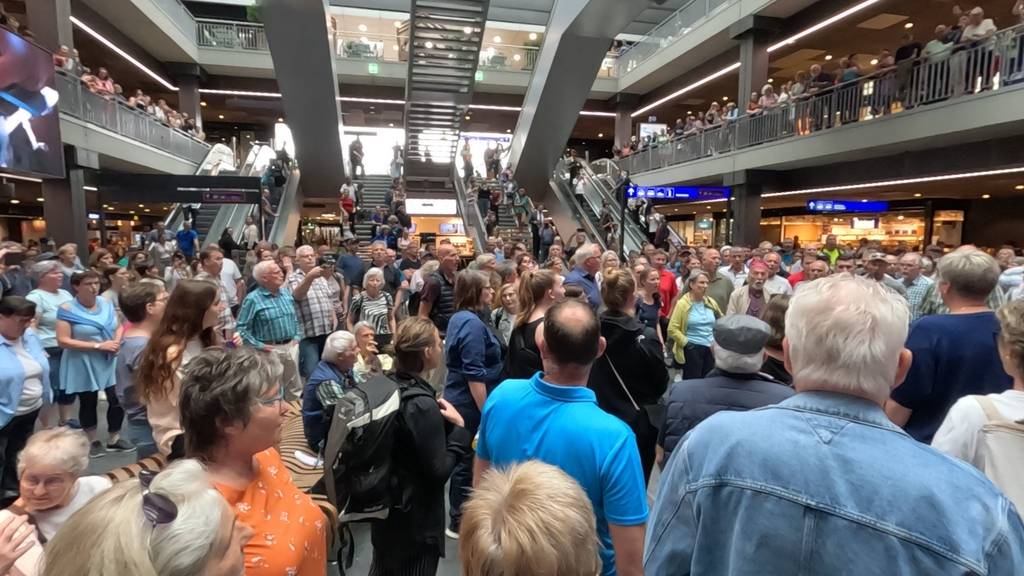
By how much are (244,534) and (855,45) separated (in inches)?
873

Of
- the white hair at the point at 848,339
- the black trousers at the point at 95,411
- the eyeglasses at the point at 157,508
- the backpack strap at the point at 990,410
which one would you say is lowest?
the black trousers at the point at 95,411

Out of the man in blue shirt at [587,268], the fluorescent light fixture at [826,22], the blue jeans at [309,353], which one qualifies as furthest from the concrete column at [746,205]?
the blue jeans at [309,353]

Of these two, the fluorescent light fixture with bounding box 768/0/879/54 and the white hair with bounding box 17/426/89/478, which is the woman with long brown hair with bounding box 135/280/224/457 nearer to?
the white hair with bounding box 17/426/89/478

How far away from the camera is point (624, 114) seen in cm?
2647

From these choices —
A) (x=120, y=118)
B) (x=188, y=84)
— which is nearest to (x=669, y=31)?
(x=120, y=118)

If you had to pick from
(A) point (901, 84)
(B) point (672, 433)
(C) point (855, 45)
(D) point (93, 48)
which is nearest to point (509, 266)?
(B) point (672, 433)

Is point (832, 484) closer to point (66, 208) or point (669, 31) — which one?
point (66, 208)

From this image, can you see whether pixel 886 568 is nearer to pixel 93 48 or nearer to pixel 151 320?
pixel 151 320

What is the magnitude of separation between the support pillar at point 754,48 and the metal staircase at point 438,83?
790 centimetres

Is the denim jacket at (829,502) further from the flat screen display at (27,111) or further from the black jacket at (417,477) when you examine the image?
the flat screen display at (27,111)

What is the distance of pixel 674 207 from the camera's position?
25656mm

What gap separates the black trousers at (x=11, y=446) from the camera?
3607mm

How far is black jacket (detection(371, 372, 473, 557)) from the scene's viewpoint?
A: 2.34 m

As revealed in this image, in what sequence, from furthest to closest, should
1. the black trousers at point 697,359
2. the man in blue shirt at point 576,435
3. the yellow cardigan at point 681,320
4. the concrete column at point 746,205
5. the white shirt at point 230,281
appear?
the concrete column at point 746,205 < the white shirt at point 230,281 < the yellow cardigan at point 681,320 < the black trousers at point 697,359 < the man in blue shirt at point 576,435
